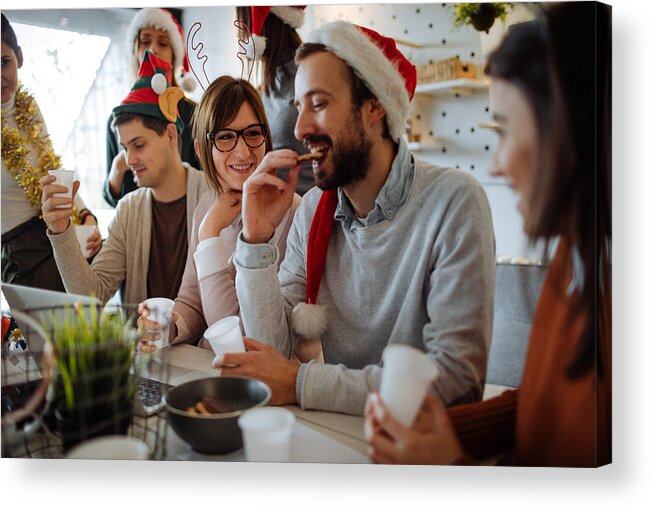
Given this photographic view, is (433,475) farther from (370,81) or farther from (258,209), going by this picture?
(370,81)

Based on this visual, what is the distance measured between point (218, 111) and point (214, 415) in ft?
2.69

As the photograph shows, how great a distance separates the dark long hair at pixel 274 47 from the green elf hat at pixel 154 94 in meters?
0.26

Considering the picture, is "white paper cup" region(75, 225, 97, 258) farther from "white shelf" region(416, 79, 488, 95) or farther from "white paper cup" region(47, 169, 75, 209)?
"white shelf" region(416, 79, 488, 95)

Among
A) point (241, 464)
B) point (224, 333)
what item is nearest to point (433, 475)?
point (241, 464)

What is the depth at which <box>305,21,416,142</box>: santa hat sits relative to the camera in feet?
5.67

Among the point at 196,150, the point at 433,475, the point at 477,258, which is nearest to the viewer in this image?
the point at 477,258

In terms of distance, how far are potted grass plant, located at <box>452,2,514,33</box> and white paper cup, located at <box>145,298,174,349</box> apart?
1.10 meters

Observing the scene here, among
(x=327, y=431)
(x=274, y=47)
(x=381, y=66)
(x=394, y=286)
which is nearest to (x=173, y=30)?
(x=274, y=47)

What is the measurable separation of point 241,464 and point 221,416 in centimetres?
22

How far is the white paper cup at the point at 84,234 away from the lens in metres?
2.00

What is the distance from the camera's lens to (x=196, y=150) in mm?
1920

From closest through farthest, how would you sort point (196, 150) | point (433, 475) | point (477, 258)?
point (477, 258) < point (433, 475) < point (196, 150)

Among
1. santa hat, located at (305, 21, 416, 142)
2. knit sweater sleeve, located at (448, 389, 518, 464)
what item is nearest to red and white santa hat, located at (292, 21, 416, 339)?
santa hat, located at (305, 21, 416, 142)

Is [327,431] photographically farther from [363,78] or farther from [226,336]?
[363,78]
